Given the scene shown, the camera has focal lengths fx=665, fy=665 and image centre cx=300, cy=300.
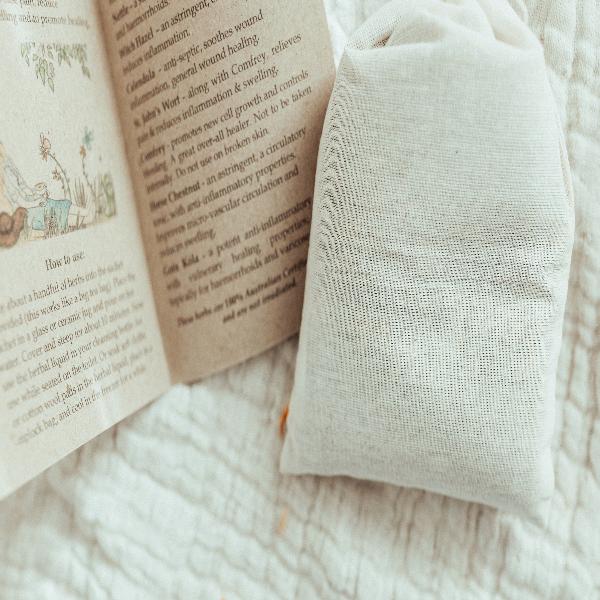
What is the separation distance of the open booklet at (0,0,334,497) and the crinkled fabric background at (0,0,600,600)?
1.9 inches

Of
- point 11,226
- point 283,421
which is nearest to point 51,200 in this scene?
point 11,226

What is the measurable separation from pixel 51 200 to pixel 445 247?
0.76ft

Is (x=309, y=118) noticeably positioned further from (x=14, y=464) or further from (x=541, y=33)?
(x=14, y=464)

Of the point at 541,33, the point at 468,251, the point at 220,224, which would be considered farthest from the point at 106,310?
the point at 541,33

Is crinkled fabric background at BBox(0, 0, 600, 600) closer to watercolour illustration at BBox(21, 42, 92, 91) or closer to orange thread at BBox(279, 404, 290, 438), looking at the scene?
orange thread at BBox(279, 404, 290, 438)

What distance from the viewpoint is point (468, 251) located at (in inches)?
14.9

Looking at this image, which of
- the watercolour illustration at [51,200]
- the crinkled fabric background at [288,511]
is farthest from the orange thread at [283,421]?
the watercolour illustration at [51,200]

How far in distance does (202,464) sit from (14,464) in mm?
127

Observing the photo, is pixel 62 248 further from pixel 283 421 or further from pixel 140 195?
pixel 283 421

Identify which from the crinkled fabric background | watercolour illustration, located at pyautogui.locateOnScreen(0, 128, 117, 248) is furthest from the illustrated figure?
the crinkled fabric background

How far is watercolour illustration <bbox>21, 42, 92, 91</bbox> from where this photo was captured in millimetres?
378

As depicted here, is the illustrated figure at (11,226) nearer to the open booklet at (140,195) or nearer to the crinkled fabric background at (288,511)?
the open booklet at (140,195)

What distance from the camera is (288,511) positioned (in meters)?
0.46

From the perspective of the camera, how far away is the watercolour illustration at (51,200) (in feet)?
1.22
